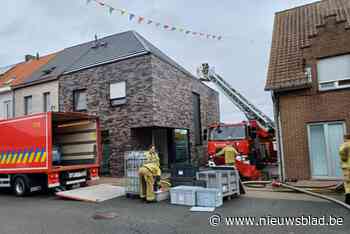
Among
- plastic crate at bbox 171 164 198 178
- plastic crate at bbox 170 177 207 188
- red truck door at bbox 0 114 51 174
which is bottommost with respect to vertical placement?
plastic crate at bbox 170 177 207 188

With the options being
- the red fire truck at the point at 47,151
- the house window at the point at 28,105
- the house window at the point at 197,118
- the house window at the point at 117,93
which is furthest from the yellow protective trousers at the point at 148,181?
the house window at the point at 28,105

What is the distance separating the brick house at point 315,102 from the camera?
32.8 ft

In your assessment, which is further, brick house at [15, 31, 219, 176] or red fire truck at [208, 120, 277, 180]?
brick house at [15, 31, 219, 176]

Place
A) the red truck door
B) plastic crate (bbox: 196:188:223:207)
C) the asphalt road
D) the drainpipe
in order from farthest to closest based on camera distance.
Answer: the drainpipe, the red truck door, plastic crate (bbox: 196:188:223:207), the asphalt road

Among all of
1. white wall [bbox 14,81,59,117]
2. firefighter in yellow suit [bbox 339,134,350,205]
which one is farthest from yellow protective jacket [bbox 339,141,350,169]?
white wall [bbox 14,81,59,117]

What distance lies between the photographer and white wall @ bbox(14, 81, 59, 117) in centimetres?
1803

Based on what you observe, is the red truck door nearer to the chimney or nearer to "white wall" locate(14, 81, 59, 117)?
"white wall" locate(14, 81, 59, 117)

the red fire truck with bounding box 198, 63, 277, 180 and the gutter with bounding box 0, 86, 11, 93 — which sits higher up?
the gutter with bounding box 0, 86, 11, 93

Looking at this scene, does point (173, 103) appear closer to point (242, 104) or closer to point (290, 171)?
point (242, 104)

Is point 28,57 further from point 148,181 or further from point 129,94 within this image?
point 148,181

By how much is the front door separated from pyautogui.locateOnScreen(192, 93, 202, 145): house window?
34.1ft

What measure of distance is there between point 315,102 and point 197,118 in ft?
36.1

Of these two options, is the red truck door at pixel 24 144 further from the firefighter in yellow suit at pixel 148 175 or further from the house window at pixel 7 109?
the house window at pixel 7 109

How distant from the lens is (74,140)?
12539 millimetres
